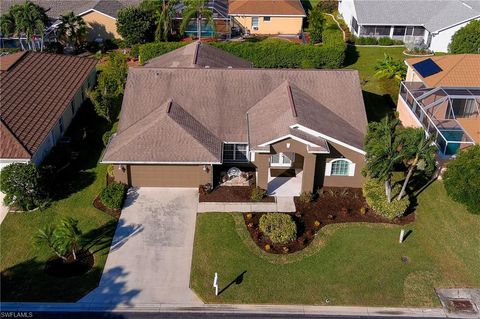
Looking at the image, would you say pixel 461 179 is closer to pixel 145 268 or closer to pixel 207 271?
pixel 207 271

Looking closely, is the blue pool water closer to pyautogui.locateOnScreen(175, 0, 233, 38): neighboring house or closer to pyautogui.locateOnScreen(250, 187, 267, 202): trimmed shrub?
pyautogui.locateOnScreen(250, 187, 267, 202): trimmed shrub

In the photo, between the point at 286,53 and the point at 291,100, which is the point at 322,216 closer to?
the point at 291,100

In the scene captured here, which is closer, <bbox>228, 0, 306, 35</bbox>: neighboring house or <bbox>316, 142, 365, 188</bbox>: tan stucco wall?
<bbox>316, 142, 365, 188</bbox>: tan stucco wall

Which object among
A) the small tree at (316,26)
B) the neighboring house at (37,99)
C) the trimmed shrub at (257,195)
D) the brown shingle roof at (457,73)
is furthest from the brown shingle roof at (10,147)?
the small tree at (316,26)

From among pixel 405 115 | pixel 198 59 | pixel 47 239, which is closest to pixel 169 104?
pixel 198 59

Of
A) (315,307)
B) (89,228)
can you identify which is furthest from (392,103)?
(89,228)

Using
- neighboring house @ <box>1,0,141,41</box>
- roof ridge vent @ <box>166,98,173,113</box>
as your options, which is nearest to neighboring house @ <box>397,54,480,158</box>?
roof ridge vent @ <box>166,98,173,113</box>

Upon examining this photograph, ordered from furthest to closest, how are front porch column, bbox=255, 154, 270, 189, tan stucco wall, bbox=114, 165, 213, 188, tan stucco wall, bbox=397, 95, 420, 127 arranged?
tan stucco wall, bbox=397, 95, 420, 127 → tan stucco wall, bbox=114, 165, 213, 188 → front porch column, bbox=255, 154, 270, 189
